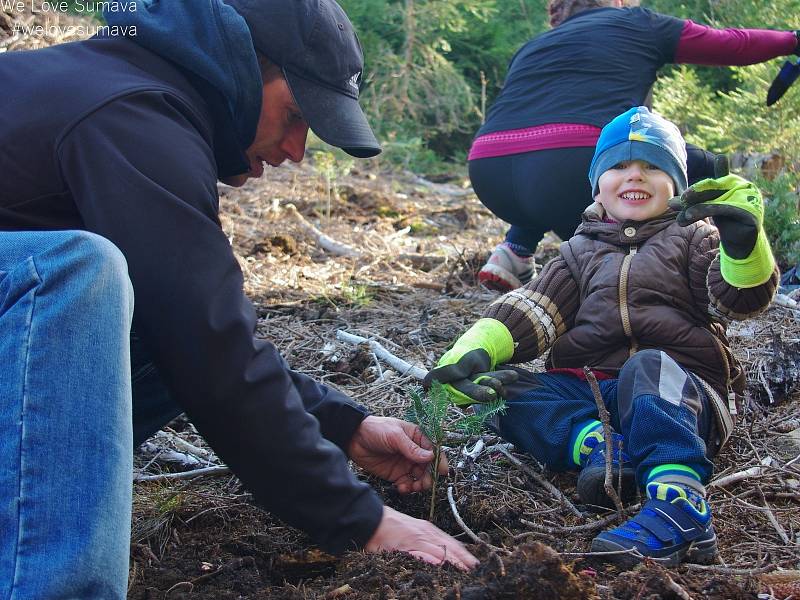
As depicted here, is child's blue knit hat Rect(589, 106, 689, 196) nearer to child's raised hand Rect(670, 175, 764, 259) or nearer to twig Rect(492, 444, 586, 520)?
child's raised hand Rect(670, 175, 764, 259)

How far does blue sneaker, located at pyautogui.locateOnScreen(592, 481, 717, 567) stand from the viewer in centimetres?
217

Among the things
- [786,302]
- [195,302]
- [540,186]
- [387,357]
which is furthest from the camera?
[540,186]

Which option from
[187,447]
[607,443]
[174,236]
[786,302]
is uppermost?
[174,236]

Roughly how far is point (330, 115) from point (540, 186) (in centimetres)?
292

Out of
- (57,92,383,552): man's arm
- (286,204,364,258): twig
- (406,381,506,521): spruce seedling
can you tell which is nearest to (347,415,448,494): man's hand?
(406,381,506,521): spruce seedling

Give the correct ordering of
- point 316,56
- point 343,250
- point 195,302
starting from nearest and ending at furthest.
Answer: point 195,302 → point 316,56 → point 343,250

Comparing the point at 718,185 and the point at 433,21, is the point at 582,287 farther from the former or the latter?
the point at 433,21

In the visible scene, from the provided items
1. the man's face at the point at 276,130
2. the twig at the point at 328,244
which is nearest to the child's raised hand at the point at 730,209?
the man's face at the point at 276,130

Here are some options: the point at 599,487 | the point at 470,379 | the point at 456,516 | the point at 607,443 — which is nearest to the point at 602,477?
the point at 599,487

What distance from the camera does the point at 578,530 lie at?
2402 mm

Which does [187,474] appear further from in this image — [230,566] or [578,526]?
[578,526]

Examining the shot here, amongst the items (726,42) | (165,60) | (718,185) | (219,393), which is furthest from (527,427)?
(726,42)

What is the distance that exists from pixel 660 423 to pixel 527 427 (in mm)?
505

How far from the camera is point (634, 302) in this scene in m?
3.01
